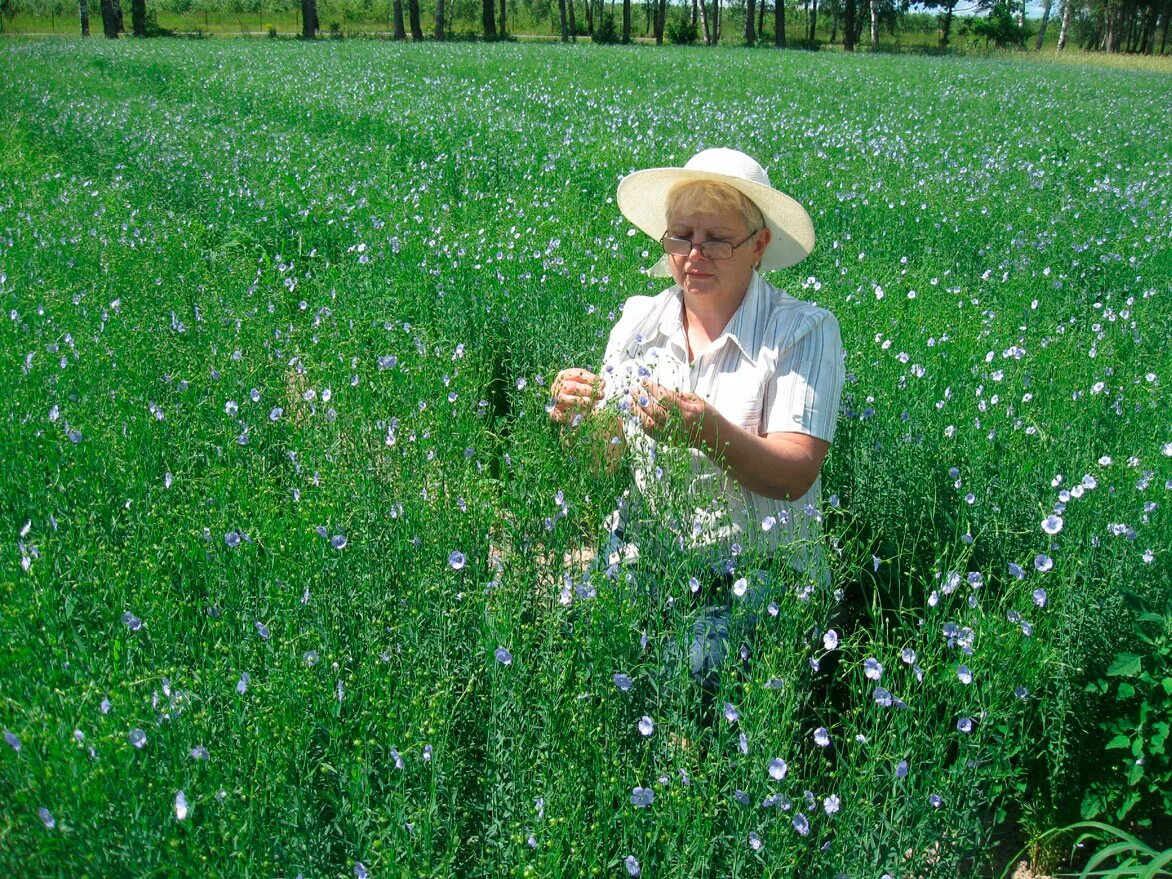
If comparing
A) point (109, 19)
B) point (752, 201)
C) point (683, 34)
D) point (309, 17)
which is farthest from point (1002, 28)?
point (752, 201)

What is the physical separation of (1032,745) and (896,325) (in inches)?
96.0

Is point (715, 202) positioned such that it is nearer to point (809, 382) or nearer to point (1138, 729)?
point (809, 382)

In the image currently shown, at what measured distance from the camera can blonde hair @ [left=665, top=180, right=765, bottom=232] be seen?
299cm

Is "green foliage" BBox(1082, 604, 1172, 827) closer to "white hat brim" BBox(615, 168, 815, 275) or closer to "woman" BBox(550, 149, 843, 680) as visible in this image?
"woman" BBox(550, 149, 843, 680)

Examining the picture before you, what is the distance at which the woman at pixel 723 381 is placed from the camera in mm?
2621

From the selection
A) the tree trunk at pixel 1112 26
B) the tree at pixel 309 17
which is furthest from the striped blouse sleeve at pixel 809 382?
the tree trunk at pixel 1112 26

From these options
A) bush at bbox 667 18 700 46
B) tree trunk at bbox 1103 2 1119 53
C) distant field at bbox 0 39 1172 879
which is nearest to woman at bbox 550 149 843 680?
distant field at bbox 0 39 1172 879

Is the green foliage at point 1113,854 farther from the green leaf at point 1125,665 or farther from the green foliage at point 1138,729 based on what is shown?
the green leaf at point 1125,665

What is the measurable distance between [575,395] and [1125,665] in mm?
1606

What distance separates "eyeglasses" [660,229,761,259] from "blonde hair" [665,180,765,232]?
0.07 m

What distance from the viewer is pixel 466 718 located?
2305 mm

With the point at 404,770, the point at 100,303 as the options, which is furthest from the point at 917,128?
the point at 404,770

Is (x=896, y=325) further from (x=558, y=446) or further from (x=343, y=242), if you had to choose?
(x=343, y=242)

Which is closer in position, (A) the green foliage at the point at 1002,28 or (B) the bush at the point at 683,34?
(B) the bush at the point at 683,34
